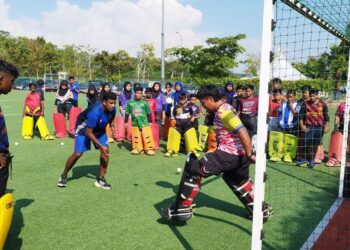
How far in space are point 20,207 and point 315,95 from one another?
6505 millimetres

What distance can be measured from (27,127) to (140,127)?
4.10m

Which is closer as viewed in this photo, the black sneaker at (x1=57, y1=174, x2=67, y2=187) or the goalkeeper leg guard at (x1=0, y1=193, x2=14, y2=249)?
the goalkeeper leg guard at (x1=0, y1=193, x2=14, y2=249)

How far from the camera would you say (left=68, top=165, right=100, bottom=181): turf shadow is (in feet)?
24.1

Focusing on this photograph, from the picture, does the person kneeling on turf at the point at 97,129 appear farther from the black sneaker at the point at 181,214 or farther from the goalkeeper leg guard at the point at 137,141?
the goalkeeper leg guard at the point at 137,141

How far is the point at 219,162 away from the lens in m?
4.54

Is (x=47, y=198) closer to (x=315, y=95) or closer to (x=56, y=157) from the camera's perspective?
(x=56, y=157)

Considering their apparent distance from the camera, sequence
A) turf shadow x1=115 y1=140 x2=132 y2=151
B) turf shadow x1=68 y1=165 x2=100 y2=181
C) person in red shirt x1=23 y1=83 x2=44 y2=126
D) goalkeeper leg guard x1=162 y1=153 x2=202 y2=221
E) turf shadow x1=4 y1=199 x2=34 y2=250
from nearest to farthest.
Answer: turf shadow x1=4 y1=199 x2=34 y2=250 < goalkeeper leg guard x1=162 y1=153 x2=202 y2=221 < turf shadow x1=68 y1=165 x2=100 y2=181 < turf shadow x1=115 y1=140 x2=132 y2=151 < person in red shirt x1=23 y1=83 x2=44 y2=126

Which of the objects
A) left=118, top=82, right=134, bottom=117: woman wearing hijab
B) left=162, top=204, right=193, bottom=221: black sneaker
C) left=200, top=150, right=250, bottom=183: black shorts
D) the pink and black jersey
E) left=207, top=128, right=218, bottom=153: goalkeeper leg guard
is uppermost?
left=118, top=82, right=134, bottom=117: woman wearing hijab

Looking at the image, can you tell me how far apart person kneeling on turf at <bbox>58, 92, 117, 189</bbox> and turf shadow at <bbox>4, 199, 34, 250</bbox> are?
95cm

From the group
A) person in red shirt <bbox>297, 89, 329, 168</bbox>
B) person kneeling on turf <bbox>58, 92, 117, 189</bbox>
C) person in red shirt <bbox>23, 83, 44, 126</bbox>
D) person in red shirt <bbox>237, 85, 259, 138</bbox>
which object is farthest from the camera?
person in red shirt <bbox>23, 83, 44, 126</bbox>

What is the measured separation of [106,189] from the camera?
643 cm

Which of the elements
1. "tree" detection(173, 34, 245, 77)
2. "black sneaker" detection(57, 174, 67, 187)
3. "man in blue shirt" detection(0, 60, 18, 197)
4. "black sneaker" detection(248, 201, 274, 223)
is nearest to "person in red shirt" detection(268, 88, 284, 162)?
"black sneaker" detection(248, 201, 274, 223)

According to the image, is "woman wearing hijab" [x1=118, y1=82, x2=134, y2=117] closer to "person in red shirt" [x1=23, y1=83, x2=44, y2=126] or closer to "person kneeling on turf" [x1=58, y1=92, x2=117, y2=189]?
"person in red shirt" [x1=23, y1=83, x2=44, y2=126]

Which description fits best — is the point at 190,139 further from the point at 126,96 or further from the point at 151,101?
the point at 126,96
